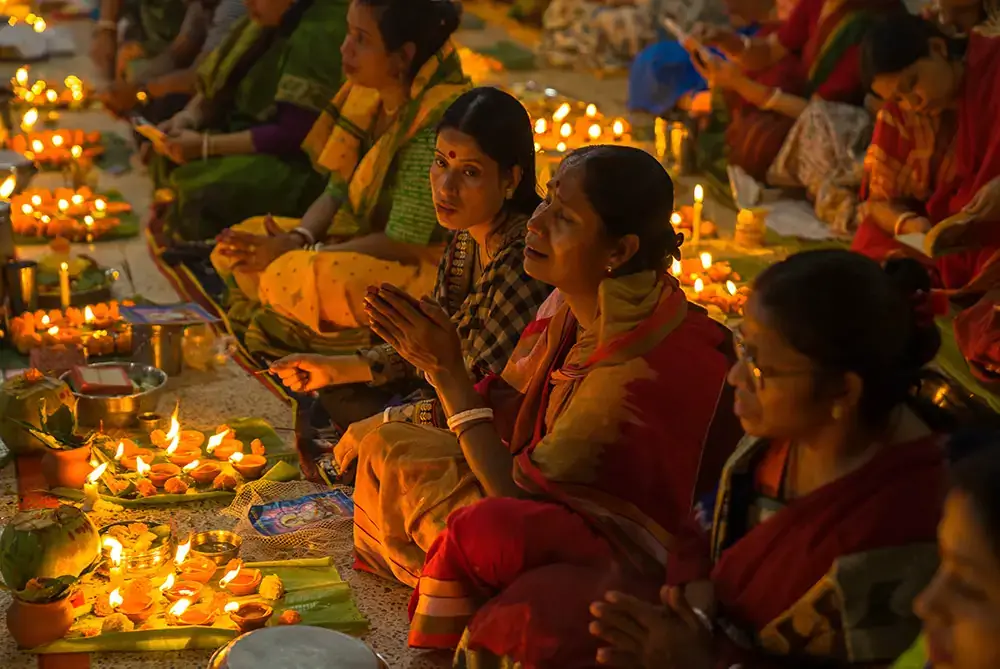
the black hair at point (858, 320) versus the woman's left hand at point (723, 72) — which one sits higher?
the black hair at point (858, 320)

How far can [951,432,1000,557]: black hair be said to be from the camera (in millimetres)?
1668

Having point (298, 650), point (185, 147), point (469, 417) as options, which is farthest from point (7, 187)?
point (298, 650)

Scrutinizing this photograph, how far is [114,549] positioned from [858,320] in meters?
1.98

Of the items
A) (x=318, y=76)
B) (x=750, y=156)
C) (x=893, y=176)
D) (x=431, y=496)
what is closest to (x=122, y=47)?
(x=318, y=76)

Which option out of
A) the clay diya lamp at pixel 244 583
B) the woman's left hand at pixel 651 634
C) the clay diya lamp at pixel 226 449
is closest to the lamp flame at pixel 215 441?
the clay diya lamp at pixel 226 449

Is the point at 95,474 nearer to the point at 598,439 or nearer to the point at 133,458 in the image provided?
the point at 133,458

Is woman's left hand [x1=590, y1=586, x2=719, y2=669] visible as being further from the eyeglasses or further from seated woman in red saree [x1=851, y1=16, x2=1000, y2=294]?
seated woman in red saree [x1=851, y1=16, x2=1000, y2=294]

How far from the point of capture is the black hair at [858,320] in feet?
6.97

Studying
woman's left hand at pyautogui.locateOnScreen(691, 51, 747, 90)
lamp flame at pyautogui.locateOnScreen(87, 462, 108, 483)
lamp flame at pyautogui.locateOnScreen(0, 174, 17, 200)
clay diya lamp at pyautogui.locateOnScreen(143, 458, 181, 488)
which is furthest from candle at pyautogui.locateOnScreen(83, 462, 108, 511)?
woman's left hand at pyautogui.locateOnScreen(691, 51, 747, 90)

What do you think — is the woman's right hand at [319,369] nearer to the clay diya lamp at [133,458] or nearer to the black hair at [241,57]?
the clay diya lamp at [133,458]

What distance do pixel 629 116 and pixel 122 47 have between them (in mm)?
3229

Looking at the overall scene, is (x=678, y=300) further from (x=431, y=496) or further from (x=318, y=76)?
(x=318, y=76)

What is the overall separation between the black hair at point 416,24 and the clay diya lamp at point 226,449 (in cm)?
135

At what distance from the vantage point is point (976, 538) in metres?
1.69
